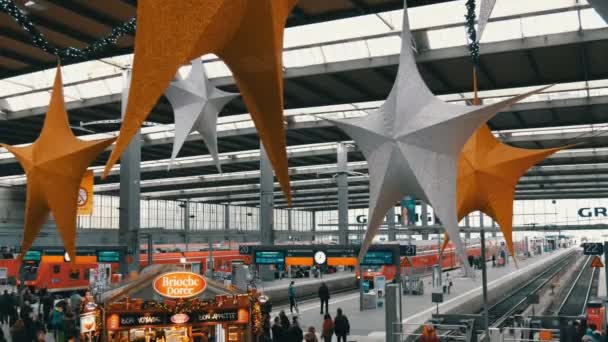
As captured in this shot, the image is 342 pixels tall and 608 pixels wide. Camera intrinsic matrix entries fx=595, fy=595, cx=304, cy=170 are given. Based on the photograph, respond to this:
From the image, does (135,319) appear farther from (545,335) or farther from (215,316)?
(545,335)

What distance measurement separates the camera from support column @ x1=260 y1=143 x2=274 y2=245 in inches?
1400

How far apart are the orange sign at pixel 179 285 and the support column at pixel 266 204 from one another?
21.4 meters

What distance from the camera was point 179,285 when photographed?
13.8 m

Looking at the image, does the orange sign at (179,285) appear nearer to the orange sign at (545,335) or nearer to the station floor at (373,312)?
the station floor at (373,312)

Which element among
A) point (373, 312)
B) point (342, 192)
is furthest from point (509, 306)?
point (342, 192)

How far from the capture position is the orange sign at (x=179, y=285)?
44.6ft

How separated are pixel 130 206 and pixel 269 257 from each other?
7178 mm

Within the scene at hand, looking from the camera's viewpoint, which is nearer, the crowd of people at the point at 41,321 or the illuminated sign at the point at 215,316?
the crowd of people at the point at 41,321

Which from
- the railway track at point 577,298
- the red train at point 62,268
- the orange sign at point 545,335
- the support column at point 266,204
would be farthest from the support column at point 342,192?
the orange sign at point 545,335

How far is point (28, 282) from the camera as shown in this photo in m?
36.3

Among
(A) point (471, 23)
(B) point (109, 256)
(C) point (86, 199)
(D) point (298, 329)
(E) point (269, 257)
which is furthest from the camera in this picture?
(E) point (269, 257)

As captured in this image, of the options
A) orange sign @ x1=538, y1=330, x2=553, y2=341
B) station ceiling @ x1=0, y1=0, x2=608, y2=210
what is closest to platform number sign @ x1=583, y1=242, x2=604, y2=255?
station ceiling @ x1=0, y1=0, x2=608, y2=210

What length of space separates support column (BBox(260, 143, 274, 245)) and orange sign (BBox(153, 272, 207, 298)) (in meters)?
21.4

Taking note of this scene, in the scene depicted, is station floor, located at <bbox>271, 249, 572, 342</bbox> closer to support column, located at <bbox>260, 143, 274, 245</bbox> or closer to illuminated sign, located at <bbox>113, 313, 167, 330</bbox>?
A: support column, located at <bbox>260, 143, 274, 245</bbox>
